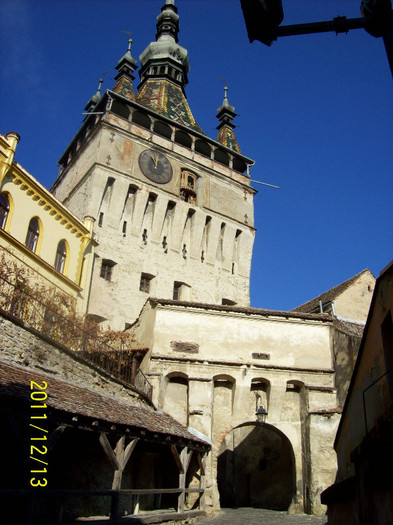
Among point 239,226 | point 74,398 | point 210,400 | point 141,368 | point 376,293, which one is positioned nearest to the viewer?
point 376,293

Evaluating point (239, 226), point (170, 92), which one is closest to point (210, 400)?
point (239, 226)

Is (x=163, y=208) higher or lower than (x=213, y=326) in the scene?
higher

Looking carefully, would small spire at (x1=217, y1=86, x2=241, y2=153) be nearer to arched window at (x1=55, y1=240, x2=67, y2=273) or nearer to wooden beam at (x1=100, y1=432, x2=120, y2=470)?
arched window at (x1=55, y1=240, x2=67, y2=273)

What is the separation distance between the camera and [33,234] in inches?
789

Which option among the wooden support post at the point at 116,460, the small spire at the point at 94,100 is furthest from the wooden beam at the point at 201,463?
the small spire at the point at 94,100

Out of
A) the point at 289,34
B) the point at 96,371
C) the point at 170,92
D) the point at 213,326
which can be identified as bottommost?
the point at 96,371

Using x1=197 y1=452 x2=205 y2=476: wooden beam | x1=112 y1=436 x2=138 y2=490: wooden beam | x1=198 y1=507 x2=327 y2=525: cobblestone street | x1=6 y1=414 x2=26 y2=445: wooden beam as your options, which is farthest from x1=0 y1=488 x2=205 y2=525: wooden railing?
x1=6 y1=414 x2=26 y2=445: wooden beam

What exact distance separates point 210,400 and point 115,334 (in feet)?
17.0

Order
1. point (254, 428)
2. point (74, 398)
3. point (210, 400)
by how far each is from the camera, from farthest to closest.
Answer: point (254, 428)
point (210, 400)
point (74, 398)

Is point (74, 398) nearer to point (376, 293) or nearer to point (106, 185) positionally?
point (376, 293)

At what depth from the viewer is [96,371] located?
1423cm

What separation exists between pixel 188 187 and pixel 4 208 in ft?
49.3

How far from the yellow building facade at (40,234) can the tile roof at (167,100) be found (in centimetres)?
1515

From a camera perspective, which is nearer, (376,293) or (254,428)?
(376,293)
